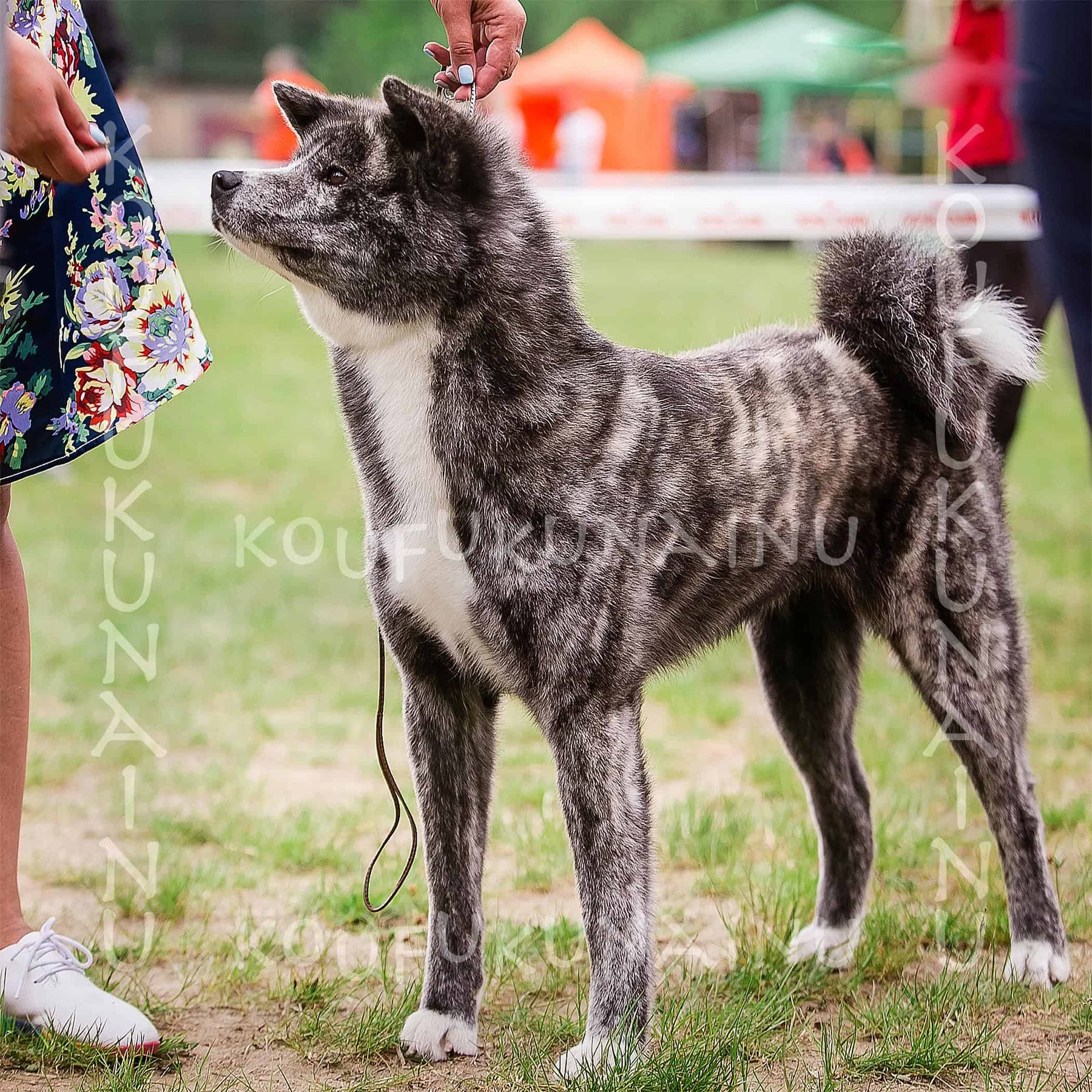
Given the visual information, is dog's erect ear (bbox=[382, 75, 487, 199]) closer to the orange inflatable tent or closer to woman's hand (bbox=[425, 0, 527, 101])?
woman's hand (bbox=[425, 0, 527, 101])

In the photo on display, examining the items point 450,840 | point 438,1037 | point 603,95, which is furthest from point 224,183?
point 603,95

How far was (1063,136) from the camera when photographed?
142 centimetres

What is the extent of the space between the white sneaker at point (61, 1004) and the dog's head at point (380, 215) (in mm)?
1209

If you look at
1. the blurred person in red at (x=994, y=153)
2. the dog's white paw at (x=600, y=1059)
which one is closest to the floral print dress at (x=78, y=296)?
the dog's white paw at (x=600, y=1059)

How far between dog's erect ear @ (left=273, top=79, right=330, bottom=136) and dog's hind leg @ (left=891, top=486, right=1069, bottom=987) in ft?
4.40

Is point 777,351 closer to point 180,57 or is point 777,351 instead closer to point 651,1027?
point 651,1027

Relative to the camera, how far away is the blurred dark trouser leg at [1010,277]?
143 inches

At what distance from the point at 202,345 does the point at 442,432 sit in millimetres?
581

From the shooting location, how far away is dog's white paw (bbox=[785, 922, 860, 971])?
2.56m

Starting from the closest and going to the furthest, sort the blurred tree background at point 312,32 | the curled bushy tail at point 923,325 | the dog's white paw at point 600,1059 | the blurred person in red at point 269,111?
the dog's white paw at point 600,1059 < the curled bushy tail at point 923,325 < the blurred person in red at point 269,111 < the blurred tree background at point 312,32

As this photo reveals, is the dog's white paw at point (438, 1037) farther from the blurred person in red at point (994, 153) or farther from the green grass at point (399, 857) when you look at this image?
the blurred person in red at point (994, 153)

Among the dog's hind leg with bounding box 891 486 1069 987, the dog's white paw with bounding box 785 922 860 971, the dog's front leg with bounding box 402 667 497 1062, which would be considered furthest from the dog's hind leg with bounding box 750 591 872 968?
the dog's front leg with bounding box 402 667 497 1062

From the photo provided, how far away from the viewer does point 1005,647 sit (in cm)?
254

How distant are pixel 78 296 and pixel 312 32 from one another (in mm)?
14022
